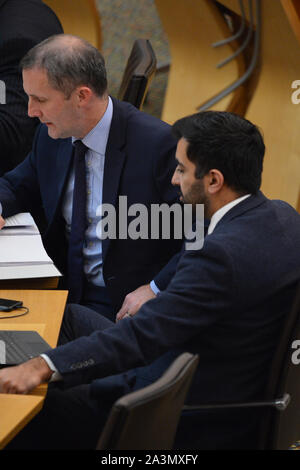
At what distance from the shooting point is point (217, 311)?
A: 154cm

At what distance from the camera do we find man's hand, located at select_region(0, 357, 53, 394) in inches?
57.2

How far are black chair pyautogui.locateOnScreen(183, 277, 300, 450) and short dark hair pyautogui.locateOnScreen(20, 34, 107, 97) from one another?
38.7 inches

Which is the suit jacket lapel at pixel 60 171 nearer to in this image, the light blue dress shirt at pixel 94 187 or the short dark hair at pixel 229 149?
the light blue dress shirt at pixel 94 187

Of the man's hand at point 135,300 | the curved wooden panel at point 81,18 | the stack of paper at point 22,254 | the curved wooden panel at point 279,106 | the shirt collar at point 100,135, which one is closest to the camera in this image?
the stack of paper at point 22,254

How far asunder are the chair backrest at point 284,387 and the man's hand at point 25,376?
478mm

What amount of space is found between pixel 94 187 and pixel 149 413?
124 centimetres

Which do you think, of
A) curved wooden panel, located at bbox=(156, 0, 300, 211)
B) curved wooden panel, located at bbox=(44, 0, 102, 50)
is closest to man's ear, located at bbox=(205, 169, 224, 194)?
curved wooden panel, located at bbox=(156, 0, 300, 211)

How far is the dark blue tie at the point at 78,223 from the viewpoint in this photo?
89.4 inches

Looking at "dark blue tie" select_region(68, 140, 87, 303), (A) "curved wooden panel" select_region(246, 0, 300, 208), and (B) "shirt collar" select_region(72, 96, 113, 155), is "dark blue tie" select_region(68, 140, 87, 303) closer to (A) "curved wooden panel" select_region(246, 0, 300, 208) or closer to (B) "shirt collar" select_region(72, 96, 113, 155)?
(B) "shirt collar" select_region(72, 96, 113, 155)

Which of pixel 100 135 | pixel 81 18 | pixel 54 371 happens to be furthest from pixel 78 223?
pixel 81 18

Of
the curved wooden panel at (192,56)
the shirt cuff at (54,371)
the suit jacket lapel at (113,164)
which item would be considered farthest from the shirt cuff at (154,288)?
the curved wooden panel at (192,56)
